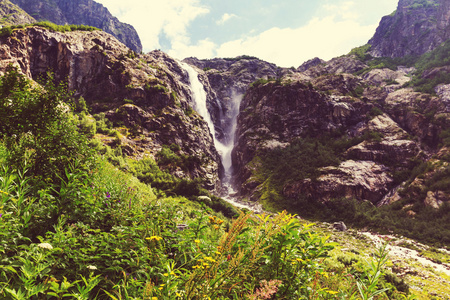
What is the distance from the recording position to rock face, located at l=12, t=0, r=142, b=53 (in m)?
146

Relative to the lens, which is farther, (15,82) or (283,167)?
(283,167)

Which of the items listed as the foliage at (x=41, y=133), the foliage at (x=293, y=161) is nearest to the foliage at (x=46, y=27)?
the foliage at (x=41, y=133)

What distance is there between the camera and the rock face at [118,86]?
38875 millimetres

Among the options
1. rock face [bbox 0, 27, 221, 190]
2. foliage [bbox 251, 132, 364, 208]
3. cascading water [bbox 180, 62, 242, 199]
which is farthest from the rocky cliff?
rock face [bbox 0, 27, 221, 190]

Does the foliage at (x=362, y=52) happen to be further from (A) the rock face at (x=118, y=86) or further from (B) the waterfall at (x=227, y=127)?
(A) the rock face at (x=118, y=86)

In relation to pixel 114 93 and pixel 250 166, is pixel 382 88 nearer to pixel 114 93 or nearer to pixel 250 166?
pixel 250 166

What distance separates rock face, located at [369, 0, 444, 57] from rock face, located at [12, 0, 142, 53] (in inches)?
7519

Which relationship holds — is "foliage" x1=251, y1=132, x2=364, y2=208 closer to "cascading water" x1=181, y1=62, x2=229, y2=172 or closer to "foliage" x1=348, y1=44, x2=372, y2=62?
"cascading water" x1=181, y1=62, x2=229, y2=172

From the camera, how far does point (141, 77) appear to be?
51000 mm

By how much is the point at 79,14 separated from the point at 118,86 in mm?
184287

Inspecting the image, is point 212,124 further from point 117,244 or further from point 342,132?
point 117,244

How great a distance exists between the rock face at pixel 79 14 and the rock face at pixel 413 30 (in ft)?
627

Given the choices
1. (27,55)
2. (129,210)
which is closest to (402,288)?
(129,210)

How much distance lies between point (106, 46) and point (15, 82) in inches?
2359
